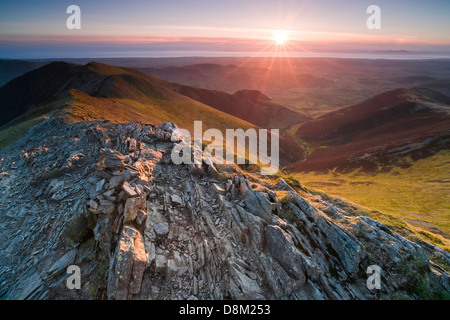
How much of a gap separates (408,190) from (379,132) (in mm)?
66894

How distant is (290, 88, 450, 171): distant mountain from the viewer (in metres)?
78.4

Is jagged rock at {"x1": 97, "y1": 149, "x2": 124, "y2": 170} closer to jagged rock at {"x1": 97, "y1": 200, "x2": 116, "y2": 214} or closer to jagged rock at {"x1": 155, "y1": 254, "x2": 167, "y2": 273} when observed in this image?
jagged rock at {"x1": 97, "y1": 200, "x2": 116, "y2": 214}

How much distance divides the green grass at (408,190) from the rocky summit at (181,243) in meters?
14.3

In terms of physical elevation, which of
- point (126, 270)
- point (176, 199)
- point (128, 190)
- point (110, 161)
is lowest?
point (126, 270)

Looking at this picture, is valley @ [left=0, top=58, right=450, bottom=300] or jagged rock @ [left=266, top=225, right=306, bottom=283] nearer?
valley @ [left=0, top=58, right=450, bottom=300]

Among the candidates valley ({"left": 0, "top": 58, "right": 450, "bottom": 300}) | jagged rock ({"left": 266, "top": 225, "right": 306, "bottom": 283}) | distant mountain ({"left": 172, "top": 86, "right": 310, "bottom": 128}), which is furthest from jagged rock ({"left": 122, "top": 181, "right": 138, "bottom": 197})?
distant mountain ({"left": 172, "top": 86, "right": 310, "bottom": 128})

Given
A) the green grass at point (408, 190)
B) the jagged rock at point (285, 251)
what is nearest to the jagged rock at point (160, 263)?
the jagged rock at point (285, 251)

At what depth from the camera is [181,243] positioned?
48.5 ft

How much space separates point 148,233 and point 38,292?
674cm

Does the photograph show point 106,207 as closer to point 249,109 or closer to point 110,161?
point 110,161

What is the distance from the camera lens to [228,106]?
158m

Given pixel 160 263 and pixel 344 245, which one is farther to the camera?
pixel 344 245

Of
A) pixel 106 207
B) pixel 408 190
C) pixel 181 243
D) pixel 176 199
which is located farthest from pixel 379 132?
pixel 106 207

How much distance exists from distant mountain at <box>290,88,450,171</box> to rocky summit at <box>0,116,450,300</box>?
68.5 m
